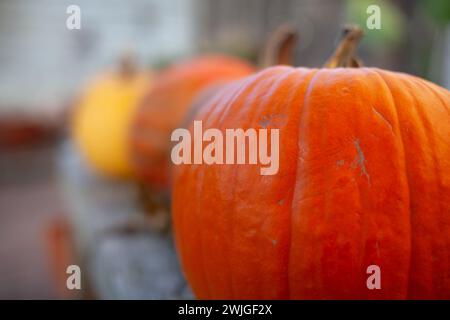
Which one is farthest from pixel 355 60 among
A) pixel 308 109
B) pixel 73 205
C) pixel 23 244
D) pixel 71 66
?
pixel 71 66

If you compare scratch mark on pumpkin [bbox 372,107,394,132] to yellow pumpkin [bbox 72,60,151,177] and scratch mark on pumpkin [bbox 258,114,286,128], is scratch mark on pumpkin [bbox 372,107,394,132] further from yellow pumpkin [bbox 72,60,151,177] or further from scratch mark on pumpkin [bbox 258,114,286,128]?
yellow pumpkin [bbox 72,60,151,177]

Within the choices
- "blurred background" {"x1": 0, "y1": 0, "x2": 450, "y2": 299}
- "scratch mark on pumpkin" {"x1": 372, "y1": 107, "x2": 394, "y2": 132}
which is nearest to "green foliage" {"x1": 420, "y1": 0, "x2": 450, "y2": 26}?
"blurred background" {"x1": 0, "y1": 0, "x2": 450, "y2": 299}

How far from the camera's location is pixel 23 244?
338 centimetres

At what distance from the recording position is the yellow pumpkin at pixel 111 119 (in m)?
1.70

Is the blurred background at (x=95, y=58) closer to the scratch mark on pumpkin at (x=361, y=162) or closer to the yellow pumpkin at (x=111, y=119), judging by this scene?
the yellow pumpkin at (x=111, y=119)

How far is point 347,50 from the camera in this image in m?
0.76

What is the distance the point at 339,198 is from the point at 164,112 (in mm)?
707

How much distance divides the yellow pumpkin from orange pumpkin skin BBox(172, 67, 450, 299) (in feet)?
3.33

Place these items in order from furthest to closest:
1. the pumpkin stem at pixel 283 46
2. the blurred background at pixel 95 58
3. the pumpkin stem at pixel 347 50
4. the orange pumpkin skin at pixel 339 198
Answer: the blurred background at pixel 95 58 → the pumpkin stem at pixel 283 46 → the pumpkin stem at pixel 347 50 → the orange pumpkin skin at pixel 339 198

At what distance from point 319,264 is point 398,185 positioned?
0.40 ft

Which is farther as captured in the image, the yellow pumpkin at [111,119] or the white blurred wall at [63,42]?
the white blurred wall at [63,42]

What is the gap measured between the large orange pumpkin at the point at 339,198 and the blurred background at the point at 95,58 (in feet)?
0.66

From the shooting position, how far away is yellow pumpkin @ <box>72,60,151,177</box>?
170cm

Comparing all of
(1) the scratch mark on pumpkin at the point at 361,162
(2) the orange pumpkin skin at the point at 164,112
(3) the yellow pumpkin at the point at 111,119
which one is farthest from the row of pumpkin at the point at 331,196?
(3) the yellow pumpkin at the point at 111,119
